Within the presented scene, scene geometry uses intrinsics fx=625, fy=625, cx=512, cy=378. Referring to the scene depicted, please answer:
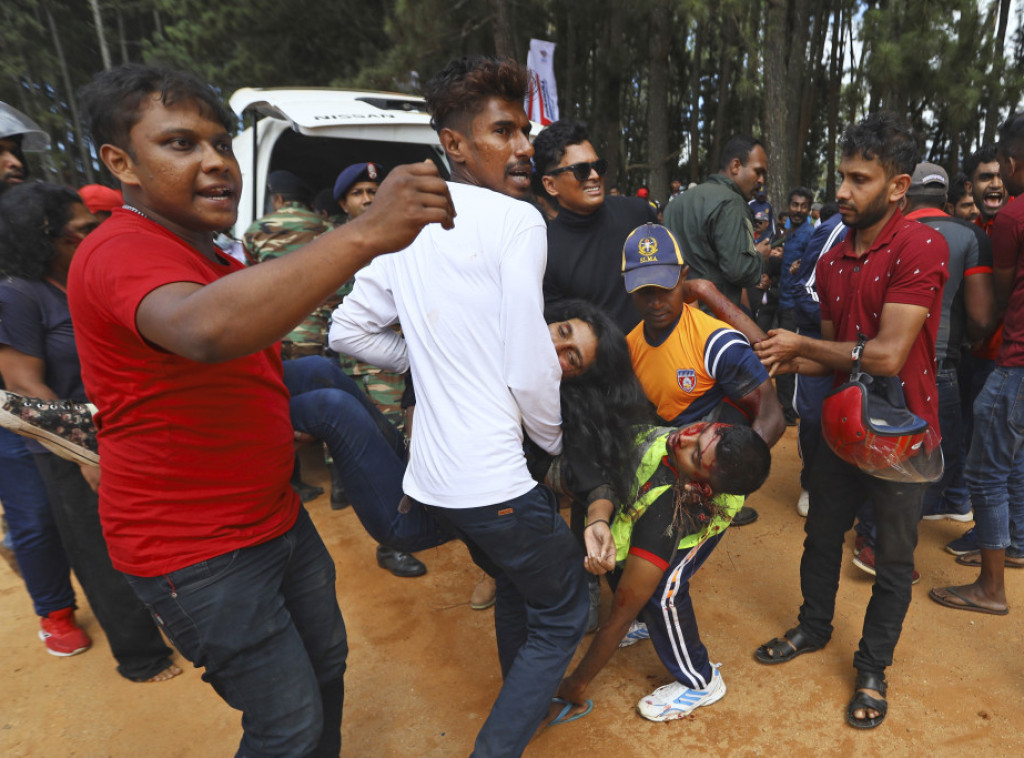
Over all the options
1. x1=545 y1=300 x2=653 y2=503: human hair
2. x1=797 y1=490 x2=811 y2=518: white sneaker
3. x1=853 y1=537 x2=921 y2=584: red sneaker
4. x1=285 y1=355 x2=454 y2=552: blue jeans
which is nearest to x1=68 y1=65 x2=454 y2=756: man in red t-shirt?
x1=285 y1=355 x2=454 y2=552: blue jeans

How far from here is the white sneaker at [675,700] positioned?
2.26 m

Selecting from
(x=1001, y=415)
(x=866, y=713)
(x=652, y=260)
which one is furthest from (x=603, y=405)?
(x=1001, y=415)

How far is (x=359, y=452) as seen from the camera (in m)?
1.79

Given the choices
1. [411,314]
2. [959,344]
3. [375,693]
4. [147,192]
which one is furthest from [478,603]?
[959,344]

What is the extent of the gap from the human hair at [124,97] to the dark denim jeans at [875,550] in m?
2.34

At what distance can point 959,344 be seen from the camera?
3193mm

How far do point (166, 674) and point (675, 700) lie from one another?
212cm

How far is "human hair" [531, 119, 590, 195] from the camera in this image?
299 cm

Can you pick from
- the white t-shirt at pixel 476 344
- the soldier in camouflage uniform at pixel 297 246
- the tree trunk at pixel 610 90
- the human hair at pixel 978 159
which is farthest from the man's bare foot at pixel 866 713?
the tree trunk at pixel 610 90

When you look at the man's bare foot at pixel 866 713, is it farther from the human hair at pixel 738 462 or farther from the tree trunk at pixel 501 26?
the tree trunk at pixel 501 26

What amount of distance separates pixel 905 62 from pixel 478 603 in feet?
37.0

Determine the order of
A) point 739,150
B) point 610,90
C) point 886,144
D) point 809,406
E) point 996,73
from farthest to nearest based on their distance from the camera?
point 610,90, point 996,73, point 739,150, point 809,406, point 886,144

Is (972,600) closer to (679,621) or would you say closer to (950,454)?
(950,454)

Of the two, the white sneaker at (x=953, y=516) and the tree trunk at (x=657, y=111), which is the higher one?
the tree trunk at (x=657, y=111)
